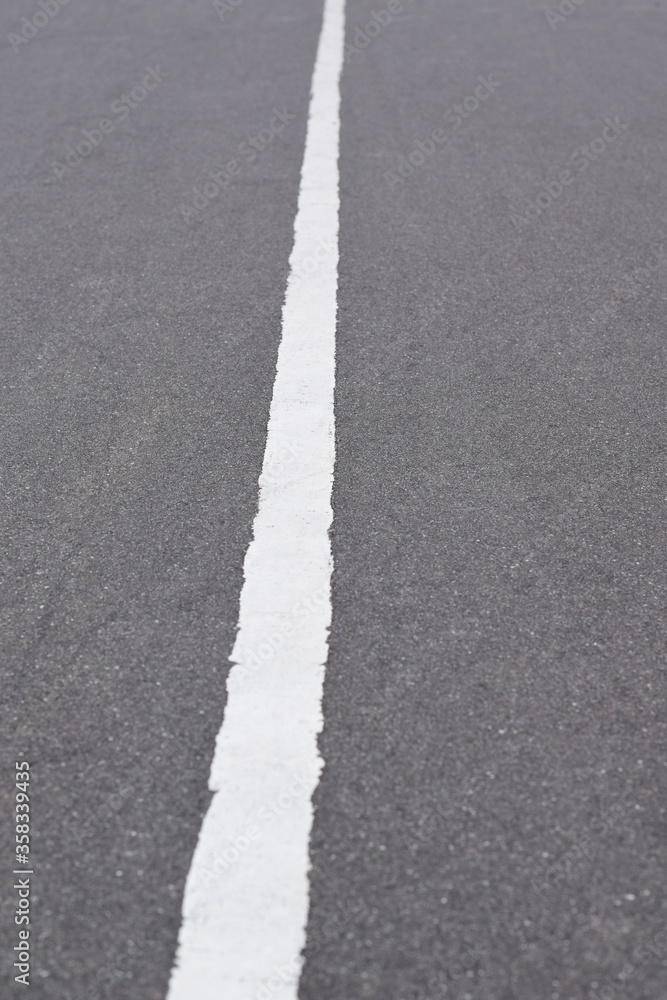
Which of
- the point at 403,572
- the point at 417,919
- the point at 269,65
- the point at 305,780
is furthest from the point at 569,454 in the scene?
the point at 269,65

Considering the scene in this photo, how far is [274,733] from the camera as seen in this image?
8.74 feet

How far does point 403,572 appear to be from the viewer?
10.5 feet

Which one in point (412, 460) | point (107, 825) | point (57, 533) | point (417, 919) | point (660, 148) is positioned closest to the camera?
point (417, 919)

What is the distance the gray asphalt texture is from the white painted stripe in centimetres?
5

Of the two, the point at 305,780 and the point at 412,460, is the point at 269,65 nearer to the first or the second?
the point at 412,460

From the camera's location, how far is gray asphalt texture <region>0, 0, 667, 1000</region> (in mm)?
2225

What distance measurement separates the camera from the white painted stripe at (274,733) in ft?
7.06

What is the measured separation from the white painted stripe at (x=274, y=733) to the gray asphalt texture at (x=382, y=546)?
5 centimetres

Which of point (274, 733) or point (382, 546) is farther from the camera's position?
point (382, 546)

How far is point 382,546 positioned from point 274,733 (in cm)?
87

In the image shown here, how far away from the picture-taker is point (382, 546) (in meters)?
3.33

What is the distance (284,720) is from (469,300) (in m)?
2.90

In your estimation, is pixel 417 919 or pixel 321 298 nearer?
pixel 417 919

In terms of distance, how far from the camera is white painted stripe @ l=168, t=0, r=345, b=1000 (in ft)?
7.06
